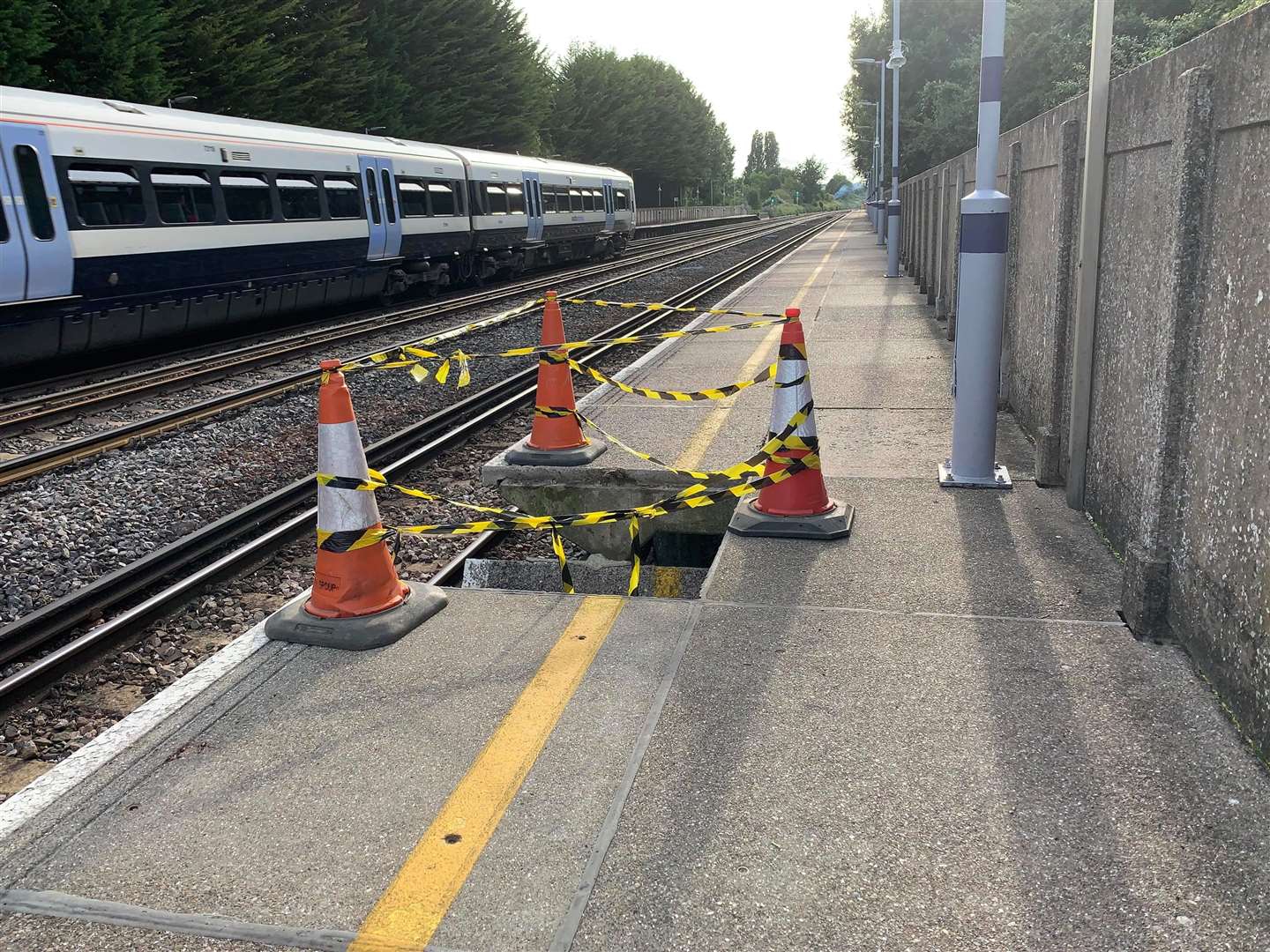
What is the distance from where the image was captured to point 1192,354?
3236 mm

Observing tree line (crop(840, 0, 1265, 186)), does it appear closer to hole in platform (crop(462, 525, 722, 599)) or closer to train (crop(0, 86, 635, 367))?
train (crop(0, 86, 635, 367))

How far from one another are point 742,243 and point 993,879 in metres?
47.7

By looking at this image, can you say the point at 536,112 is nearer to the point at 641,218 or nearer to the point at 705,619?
the point at 641,218

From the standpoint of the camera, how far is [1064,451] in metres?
5.28

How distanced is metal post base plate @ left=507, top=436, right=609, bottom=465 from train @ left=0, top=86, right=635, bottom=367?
24.7ft

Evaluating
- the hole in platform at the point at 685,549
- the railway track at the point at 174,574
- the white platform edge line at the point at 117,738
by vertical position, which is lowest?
the hole in platform at the point at 685,549

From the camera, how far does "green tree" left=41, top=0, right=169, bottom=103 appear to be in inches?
899

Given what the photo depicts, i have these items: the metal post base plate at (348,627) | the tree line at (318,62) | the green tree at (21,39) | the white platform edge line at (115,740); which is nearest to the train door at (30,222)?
the metal post base plate at (348,627)

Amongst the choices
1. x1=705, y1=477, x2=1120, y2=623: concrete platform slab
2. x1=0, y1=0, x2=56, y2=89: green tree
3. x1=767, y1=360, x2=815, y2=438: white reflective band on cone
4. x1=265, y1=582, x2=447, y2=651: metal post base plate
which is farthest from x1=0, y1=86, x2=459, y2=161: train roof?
x1=705, y1=477, x2=1120, y2=623: concrete platform slab

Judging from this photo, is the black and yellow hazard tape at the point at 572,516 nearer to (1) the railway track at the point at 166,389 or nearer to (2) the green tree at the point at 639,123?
(1) the railway track at the point at 166,389

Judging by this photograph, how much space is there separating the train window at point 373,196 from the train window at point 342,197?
0.33m

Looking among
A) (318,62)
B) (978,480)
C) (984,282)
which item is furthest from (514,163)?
(978,480)

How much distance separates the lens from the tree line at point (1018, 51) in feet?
99.5

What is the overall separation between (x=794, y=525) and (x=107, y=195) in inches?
421
